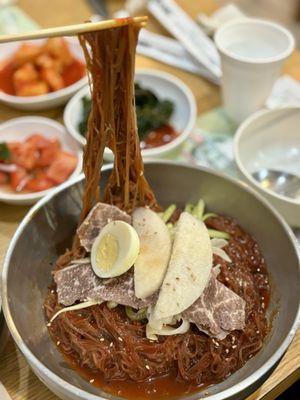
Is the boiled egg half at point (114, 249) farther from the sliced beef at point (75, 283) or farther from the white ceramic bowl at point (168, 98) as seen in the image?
the white ceramic bowl at point (168, 98)

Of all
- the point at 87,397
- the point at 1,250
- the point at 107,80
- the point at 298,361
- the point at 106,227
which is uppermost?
the point at 107,80

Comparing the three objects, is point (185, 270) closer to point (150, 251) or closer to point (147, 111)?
point (150, 251)

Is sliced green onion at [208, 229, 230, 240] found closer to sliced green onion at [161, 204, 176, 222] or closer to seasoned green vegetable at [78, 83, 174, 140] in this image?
sliced green onion at [161, 204, 176, 222]

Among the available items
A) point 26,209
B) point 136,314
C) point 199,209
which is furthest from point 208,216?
point 26,209

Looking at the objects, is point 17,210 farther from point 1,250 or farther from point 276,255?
point 276,255

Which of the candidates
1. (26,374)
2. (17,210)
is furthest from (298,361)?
(17,210)

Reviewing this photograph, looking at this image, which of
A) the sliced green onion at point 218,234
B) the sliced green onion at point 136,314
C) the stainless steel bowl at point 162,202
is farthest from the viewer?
the sliced green onion at point 218,234

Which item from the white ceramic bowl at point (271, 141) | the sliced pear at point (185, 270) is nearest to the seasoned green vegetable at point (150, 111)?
the white ceramic bowl at point (271, 141)
